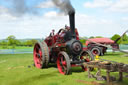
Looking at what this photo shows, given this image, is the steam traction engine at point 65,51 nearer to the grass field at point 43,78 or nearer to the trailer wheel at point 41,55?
the trailer wheel at point 41,55

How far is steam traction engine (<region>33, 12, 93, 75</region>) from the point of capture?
7141 millimetres

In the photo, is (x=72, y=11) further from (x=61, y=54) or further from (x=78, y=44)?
(x=61, y=54)

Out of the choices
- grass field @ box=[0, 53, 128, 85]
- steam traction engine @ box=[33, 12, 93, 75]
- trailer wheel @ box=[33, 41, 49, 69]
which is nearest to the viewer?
A: grass field @ box=[0, 53, 128, 85]

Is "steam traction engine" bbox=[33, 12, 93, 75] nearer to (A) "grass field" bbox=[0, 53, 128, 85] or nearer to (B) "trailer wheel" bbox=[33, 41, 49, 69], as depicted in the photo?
(B) "trailer wheel" bbox=[33, 41, 49, 69]

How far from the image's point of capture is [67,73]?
666 centimetres

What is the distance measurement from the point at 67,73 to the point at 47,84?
1439mm

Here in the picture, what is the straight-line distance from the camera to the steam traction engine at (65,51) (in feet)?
23.4

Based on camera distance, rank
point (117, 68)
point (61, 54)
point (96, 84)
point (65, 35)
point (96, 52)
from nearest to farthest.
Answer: point (117, 68), point (96, 84), point (61, 54), point (65, 35), point (96, 52)

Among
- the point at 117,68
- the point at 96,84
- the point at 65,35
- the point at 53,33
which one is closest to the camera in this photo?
the point at 117,68

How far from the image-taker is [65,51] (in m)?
7.71

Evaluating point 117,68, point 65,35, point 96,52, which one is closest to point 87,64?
point 117,68

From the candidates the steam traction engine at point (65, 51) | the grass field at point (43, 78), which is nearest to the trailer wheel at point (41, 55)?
the steam traction engine at point (65, 51)

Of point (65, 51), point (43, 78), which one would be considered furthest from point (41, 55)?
point (43, 78)

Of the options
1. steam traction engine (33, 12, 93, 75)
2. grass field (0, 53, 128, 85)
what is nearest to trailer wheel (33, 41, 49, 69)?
steam traction engine (33, 12, 93, 75)
